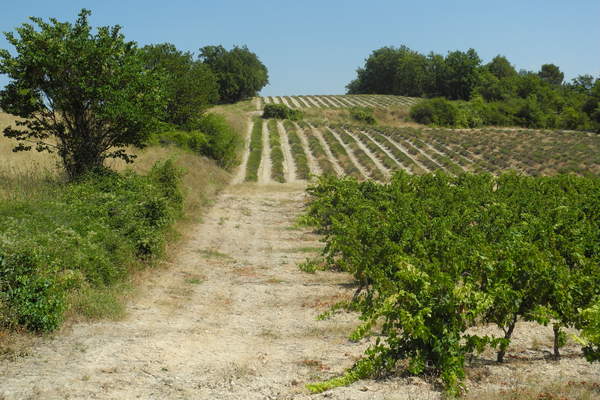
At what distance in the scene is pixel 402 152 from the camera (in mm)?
43344

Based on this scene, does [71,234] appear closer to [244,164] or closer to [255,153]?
[244,164]

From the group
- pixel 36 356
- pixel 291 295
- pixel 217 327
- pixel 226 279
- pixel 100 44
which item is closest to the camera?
pixel 36 356

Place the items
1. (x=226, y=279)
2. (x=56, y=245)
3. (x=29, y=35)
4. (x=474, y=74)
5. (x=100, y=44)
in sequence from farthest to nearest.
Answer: (x=474, y=74), (x=100, y=44), (x=29, y=35), (x=226, y=279), (x=56, y=245)

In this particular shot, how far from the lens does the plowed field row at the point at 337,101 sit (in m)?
83.0

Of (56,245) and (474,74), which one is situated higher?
(474,74)

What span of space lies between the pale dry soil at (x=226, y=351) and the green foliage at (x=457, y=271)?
1.52 feet

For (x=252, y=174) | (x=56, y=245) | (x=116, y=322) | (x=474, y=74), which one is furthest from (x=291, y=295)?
(x=474, y=74)

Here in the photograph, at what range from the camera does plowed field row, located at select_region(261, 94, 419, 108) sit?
8300 cm

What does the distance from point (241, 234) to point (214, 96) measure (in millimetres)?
24690

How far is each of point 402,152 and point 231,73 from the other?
43.7 metres

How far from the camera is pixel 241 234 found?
2089cm

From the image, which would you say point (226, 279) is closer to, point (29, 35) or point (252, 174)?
point (29, 35)

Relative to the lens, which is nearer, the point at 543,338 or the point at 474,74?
the point at 543,338

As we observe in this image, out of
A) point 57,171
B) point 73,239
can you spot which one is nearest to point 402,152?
point 57,171
